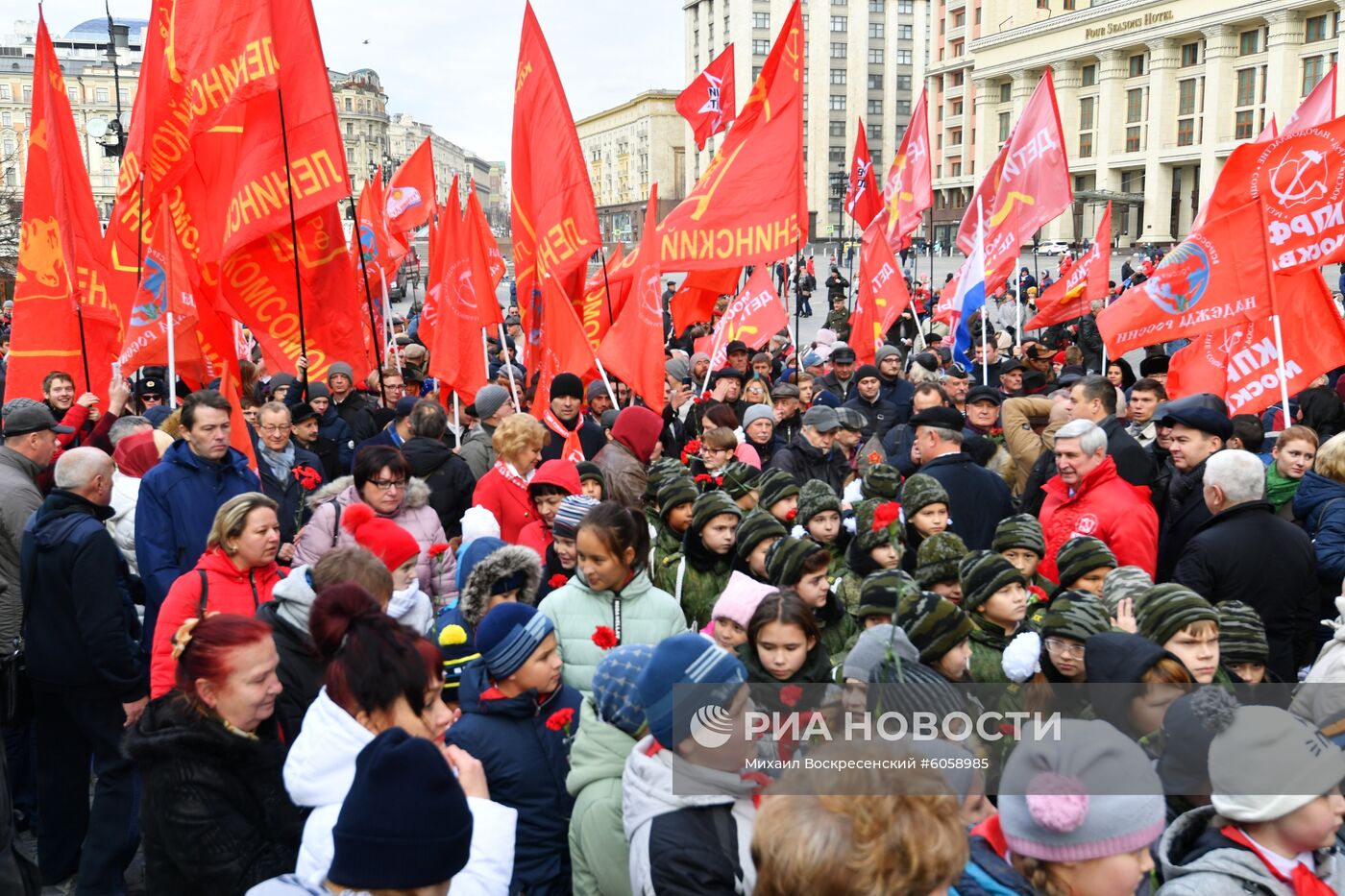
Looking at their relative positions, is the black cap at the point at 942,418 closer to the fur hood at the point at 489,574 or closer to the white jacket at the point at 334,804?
the fur hood at the point at 489,574

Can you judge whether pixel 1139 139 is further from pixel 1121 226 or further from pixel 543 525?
pixel 543 525

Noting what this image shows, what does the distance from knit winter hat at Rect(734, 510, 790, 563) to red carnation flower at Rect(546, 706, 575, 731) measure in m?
1.58

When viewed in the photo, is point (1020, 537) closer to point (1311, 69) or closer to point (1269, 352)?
point (1269, 352)

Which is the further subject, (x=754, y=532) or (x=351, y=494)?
(x=351, y=494)

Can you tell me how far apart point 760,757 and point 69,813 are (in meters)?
3.35

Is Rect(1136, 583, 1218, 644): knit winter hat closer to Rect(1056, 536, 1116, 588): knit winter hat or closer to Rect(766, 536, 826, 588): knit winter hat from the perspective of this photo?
Rect(1056, 536, 1116, 588): knit winter hat

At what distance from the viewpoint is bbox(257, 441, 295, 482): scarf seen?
6401 millimetres

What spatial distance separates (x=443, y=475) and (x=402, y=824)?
455 cm

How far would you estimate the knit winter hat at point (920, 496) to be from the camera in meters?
5.12

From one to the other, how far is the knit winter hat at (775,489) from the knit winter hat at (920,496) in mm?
569

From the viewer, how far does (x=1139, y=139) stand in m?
69.4

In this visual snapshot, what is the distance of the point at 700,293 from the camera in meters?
11.4

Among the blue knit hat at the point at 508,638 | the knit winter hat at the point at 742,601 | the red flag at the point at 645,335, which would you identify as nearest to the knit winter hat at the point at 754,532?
the knit winter hat at the point at 742,601

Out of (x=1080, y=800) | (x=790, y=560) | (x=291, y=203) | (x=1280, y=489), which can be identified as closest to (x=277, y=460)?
(x=291, y=203)
